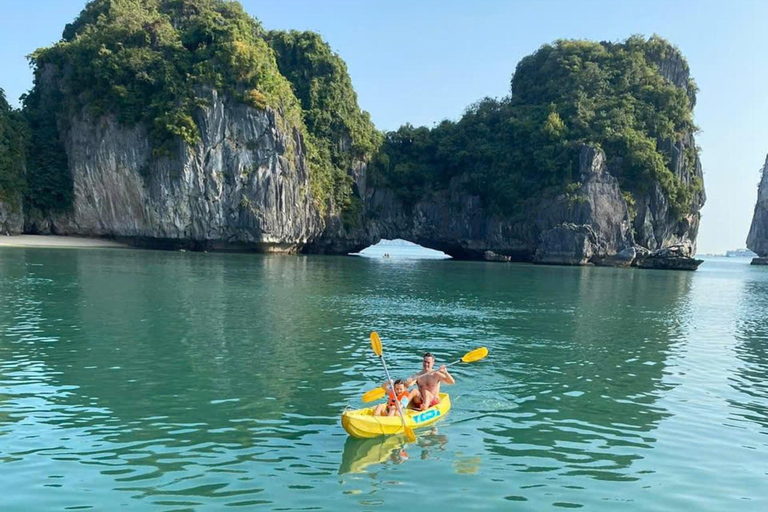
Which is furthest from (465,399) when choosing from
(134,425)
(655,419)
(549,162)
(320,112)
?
(320,112)

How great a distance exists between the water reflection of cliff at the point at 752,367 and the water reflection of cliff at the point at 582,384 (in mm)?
1868

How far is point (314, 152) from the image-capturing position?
82.0 meters

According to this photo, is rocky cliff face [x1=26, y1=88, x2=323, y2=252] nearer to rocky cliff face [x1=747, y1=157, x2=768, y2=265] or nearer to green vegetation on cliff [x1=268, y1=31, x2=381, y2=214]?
green vegetation on cliff [x1=268, y1=31, x2=381, y2=214]

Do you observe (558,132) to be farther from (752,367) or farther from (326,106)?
(752,367)

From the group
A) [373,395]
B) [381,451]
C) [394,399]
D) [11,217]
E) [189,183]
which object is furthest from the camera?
[189,183]

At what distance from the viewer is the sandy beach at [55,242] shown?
6444 centimetres

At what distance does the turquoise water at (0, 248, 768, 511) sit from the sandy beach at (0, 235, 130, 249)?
40736 millimetres

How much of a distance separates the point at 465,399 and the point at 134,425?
714 cm

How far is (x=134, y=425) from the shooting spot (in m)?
11.2

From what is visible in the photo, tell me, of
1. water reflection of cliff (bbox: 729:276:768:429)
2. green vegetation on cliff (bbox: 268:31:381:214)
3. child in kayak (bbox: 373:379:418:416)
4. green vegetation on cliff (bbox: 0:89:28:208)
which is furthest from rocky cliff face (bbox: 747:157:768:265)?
child in kayak (bbox: 373:379:418:416)

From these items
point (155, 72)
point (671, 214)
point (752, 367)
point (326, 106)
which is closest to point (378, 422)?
point (752, 367)

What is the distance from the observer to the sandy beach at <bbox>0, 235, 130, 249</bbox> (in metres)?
64.4

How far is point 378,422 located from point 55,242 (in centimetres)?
6825

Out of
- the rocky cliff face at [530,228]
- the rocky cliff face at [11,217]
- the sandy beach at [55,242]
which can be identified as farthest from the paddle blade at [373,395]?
the rocky cliff face at [11,217]
